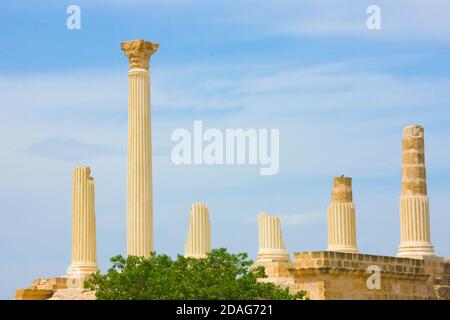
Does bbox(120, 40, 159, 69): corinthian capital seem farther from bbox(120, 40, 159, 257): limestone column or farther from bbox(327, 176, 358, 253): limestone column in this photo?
bbox(327, 176, 358, 253): limestone column

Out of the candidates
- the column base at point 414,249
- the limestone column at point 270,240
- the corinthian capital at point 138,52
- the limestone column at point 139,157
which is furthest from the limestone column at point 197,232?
the column base at point 414,249

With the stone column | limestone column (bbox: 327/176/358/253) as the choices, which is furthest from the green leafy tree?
the stone column

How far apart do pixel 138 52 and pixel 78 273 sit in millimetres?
8754

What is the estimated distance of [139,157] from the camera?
5659 centimetres

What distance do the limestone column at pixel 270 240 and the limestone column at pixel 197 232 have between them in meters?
3.04

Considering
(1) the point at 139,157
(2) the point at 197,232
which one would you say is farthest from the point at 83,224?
(2) the point at 197,232

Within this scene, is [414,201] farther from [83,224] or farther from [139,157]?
[83,224]

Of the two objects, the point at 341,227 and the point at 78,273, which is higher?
the point at 341,227

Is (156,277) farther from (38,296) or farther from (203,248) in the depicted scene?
(38,296)

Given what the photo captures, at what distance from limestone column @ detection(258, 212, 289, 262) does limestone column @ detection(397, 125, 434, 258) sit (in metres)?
6.29

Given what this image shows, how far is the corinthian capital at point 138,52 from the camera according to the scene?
5738 centimetres

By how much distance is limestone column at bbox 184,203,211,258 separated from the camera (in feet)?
178
